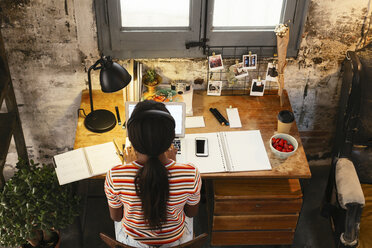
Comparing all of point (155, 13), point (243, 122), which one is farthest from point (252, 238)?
point (155, 13)

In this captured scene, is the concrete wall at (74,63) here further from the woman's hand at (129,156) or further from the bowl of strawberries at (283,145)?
the woman's hand at (129,156)

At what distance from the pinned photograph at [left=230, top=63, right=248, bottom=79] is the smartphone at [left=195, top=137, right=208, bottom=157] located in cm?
56

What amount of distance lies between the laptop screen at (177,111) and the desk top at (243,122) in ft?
0.35

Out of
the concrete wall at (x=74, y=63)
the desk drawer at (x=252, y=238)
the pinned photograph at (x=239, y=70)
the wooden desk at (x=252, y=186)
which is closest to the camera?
the wooden desk at (x=252, y=186)

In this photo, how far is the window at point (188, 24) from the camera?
7.92 ft

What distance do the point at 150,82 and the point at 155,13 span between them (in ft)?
1.38

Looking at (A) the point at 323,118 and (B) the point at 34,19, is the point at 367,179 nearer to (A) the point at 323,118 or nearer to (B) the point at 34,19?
(A) the point at 323,118

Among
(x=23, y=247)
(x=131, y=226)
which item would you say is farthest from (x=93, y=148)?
(x=23, y=247)

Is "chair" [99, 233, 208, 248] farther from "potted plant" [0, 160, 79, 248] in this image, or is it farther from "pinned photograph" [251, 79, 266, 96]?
"pinned photograph" [251, 79, 266, 96]

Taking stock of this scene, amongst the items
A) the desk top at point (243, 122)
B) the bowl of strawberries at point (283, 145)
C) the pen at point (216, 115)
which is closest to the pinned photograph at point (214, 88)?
the desk top at point (243, 122)

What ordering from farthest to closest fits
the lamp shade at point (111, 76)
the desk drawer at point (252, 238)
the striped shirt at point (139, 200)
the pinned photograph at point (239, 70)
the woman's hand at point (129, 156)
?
the pinned photograph at point (239, 70), the desk drawer at point (252, 238), the lamp shade at point (111, 76), the woman's hand at point (129, 156), the striped shirt at point (139, 200)

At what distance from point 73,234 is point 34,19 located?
1.45m

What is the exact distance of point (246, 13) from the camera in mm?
2484

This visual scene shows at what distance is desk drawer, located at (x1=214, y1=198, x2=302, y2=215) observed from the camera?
7.61ft
